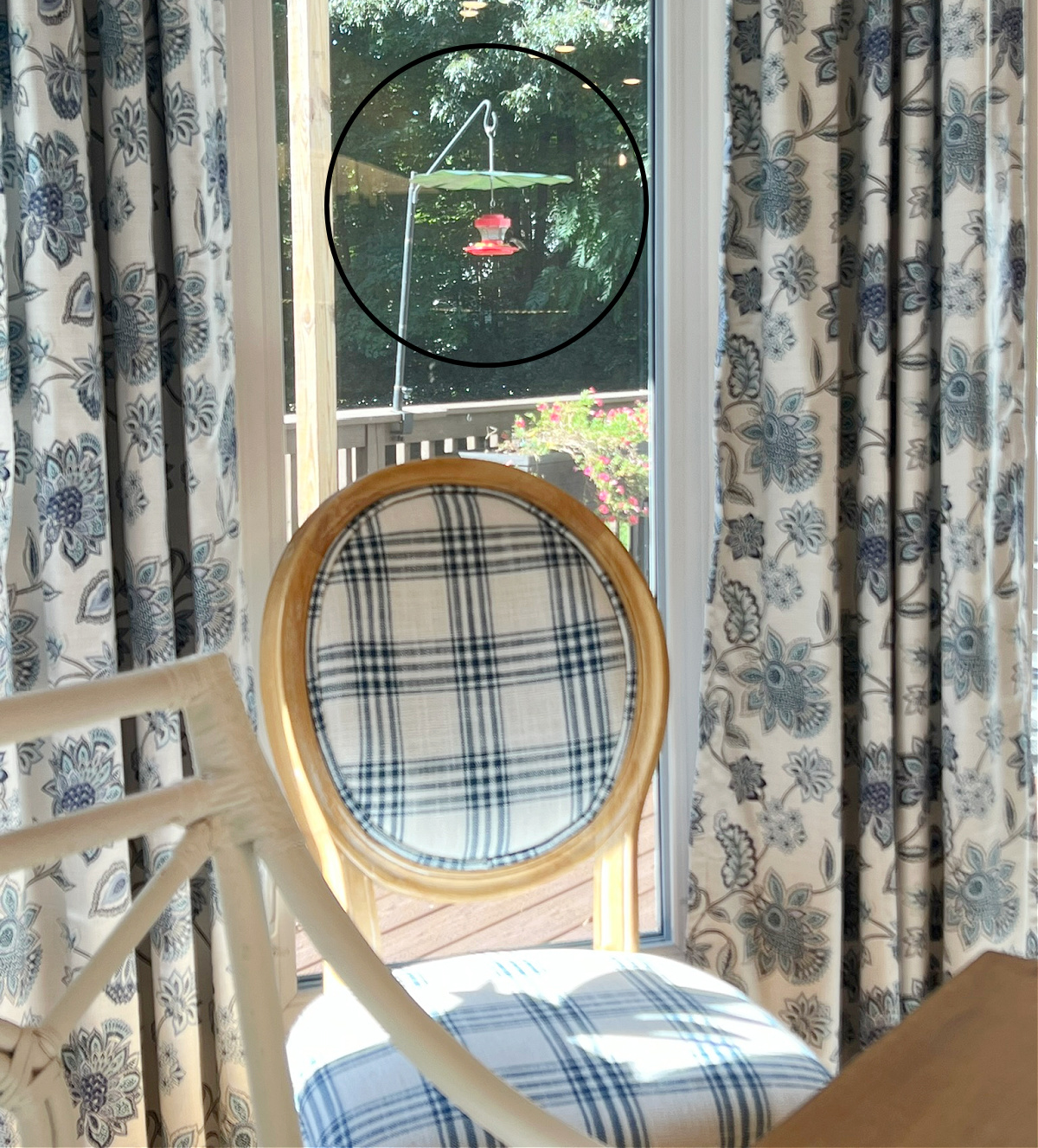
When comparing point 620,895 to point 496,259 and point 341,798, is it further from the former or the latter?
point 496,259

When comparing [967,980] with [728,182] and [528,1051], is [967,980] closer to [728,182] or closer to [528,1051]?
[528,1051]

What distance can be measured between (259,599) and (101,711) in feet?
3.61

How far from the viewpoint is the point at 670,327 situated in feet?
6.06

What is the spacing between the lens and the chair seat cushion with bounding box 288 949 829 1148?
100 centimetres

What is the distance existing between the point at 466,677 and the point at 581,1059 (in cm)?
43

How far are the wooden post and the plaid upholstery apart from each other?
16.4 inches

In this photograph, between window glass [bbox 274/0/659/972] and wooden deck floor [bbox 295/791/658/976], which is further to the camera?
wooden deck floor [bbox 295/791/658/976]

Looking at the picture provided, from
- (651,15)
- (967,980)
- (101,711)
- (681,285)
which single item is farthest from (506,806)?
(651,15)

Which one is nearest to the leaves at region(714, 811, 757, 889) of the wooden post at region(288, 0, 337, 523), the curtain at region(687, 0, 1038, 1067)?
the curtain at region(687, 0, 1038, 1067)

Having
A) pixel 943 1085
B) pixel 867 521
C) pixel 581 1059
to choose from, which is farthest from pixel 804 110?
pixel 943 1085

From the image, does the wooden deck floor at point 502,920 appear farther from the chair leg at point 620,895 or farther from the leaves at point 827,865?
the chair leg at point 620,895

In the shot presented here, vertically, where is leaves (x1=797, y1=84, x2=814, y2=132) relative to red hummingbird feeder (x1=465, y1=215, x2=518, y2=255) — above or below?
above

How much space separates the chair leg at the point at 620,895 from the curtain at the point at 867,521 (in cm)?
47

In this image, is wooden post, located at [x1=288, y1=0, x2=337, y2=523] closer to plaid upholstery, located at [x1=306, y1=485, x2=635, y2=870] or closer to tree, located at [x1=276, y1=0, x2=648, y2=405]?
tree, located at [x1=276, y1=0, x2=648, y2=405]
